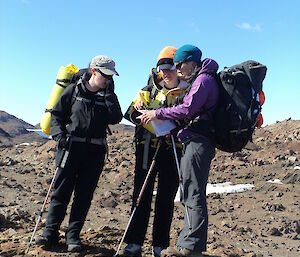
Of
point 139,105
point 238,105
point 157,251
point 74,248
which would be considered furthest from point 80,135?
point 238,105

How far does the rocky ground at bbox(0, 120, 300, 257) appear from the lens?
22.0 feet

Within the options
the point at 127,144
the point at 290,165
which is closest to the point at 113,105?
the point at 290,165

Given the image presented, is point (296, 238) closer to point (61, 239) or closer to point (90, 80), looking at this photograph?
point (61, 239)

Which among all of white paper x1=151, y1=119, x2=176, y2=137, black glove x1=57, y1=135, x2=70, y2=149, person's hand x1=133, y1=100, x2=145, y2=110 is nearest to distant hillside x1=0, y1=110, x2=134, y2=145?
black glove x1=57, y1=135, x2=70, y2=149

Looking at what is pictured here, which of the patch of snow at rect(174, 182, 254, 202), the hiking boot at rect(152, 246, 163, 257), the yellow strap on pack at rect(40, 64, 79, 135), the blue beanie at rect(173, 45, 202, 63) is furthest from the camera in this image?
the patch of snow at rect(174, 182, 254, 202)

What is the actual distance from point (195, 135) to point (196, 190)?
66 centimetres

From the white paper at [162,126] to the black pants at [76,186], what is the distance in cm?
91

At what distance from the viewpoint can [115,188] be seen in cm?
1484

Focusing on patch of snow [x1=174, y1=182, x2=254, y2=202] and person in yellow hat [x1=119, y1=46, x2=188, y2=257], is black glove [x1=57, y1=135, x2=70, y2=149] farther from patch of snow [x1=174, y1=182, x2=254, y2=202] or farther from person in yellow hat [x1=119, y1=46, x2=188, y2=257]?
patch of snow [x1=174, y1=182, x2=254, y2=202]

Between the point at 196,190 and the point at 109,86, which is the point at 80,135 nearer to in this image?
the point at 109,86

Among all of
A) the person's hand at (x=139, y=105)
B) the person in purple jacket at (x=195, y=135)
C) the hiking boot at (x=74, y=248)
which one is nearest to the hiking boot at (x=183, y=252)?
the person in purple jacket at (x=195, y=135)

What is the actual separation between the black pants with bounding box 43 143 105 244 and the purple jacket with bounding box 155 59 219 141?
1.21 meters

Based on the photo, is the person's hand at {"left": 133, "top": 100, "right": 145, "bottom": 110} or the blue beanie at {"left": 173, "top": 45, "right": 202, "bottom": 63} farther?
the person's hand at {"left": 133, "top": 100, "right": 145, "bottom": 110}

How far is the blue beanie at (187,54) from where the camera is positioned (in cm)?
464
